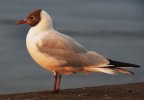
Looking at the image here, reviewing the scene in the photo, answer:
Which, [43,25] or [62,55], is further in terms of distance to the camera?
[43,25]

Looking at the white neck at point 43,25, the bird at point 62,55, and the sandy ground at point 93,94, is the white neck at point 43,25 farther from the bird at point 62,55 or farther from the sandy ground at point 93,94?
the sandy ground at point 93,94

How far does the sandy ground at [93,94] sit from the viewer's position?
24.7 feet

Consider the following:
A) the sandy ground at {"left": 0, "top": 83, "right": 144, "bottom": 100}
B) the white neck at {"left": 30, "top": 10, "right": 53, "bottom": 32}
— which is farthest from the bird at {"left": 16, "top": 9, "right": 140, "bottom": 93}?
the sandy ground at {"left": 0, "top": 83, "right": 144, "bottom": 100}

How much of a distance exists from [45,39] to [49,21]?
0.41m

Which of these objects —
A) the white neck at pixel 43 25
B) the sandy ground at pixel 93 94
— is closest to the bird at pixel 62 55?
the white neck at pixel 43 25

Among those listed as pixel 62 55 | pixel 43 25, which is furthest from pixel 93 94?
pixel 43 25

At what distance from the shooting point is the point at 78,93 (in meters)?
7.94

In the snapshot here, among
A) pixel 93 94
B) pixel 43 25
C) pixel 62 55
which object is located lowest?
pixel 93 94

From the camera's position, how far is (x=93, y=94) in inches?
308

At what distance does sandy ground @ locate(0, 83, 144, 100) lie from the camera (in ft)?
24.7

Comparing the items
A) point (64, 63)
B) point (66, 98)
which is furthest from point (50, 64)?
point (66, 98)

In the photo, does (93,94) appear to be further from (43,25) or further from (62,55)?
(43,25)

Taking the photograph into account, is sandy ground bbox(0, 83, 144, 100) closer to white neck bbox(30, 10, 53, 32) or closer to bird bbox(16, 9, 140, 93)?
bird bbox(16, 9, 140, 93)

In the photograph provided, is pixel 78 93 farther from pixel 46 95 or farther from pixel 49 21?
pixel 49 21
